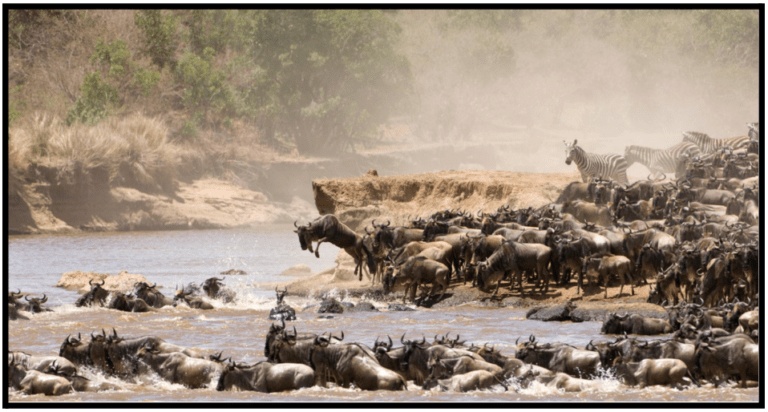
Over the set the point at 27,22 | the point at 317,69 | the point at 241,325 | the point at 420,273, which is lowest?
the point at 241,325

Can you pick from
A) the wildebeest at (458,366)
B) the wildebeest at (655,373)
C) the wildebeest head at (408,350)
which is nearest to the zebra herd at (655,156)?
the wildebeest at (655,373)

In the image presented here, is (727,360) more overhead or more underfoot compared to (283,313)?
more overhead

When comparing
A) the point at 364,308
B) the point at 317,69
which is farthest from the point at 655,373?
the point at 317,69

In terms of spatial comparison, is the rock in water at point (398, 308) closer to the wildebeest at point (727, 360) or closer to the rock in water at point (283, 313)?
the rock in water at point (283, 313)

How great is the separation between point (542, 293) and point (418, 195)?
9.42 metres

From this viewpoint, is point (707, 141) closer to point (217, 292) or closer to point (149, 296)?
point (217, 292)

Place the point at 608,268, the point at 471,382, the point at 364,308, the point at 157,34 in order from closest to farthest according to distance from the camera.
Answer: the point at 471,382 → the point at 608,268 → the point at 364,308 → the point at 157,34

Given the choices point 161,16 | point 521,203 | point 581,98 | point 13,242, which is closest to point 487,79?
point 581,98

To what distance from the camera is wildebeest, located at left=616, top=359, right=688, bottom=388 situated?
1112cm

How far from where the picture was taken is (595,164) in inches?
1200

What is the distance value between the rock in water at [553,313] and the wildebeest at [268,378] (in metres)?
6.57

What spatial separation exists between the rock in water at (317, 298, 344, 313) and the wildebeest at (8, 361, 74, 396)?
787 centimetres

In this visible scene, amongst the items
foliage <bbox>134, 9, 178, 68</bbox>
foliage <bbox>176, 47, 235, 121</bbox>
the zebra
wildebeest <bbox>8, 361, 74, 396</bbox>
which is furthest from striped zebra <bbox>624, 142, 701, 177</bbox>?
foliage <bbox>134, 9, 178, 68</bbox>

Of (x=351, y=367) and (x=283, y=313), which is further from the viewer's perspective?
(x=283, y=313)
